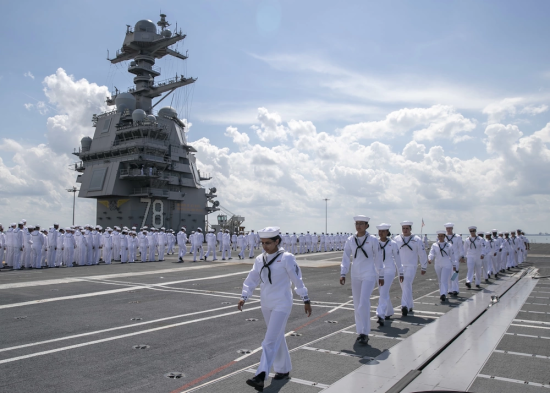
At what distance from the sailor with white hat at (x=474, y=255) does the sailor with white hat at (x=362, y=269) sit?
25.9ft

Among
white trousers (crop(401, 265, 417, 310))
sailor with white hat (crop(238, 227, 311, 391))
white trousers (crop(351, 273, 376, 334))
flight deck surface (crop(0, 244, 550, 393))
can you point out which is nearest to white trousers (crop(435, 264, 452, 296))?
flight deck surface (crop(0, 244, 550, 393))

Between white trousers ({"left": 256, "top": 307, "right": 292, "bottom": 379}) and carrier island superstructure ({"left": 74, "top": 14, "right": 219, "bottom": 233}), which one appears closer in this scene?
white trousers ({"left": 256, "top": 307, "right": 292, "bottom": 379})

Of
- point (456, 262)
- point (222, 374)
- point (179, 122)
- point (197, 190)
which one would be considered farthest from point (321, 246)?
point (222, 374)

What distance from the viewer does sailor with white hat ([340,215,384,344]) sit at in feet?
22.2

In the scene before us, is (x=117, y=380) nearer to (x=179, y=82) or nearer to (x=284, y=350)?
(x=284, y=350)

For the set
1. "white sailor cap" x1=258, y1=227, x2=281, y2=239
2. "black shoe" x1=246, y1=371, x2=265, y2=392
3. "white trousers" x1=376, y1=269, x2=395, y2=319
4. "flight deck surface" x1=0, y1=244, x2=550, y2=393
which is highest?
"white sailor cap" x1=258, y1=227, x2=281, y2=239

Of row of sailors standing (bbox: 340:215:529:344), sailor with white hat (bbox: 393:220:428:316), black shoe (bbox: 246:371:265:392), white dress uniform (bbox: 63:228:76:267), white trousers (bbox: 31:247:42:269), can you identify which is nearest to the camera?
black shoe (bbox: 246:371:265:392)

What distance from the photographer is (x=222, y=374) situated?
5.12 meters

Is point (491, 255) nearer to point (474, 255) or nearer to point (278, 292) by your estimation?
point (474, 255)

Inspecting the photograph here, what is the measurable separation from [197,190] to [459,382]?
141 ft

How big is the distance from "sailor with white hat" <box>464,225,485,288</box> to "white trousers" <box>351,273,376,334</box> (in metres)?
8.27

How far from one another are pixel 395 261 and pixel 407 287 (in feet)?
2.81

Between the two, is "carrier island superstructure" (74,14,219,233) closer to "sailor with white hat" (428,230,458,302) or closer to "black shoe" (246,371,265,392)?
"sailor with white hat" (428,230,458,302)

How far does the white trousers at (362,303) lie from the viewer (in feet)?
21.7
